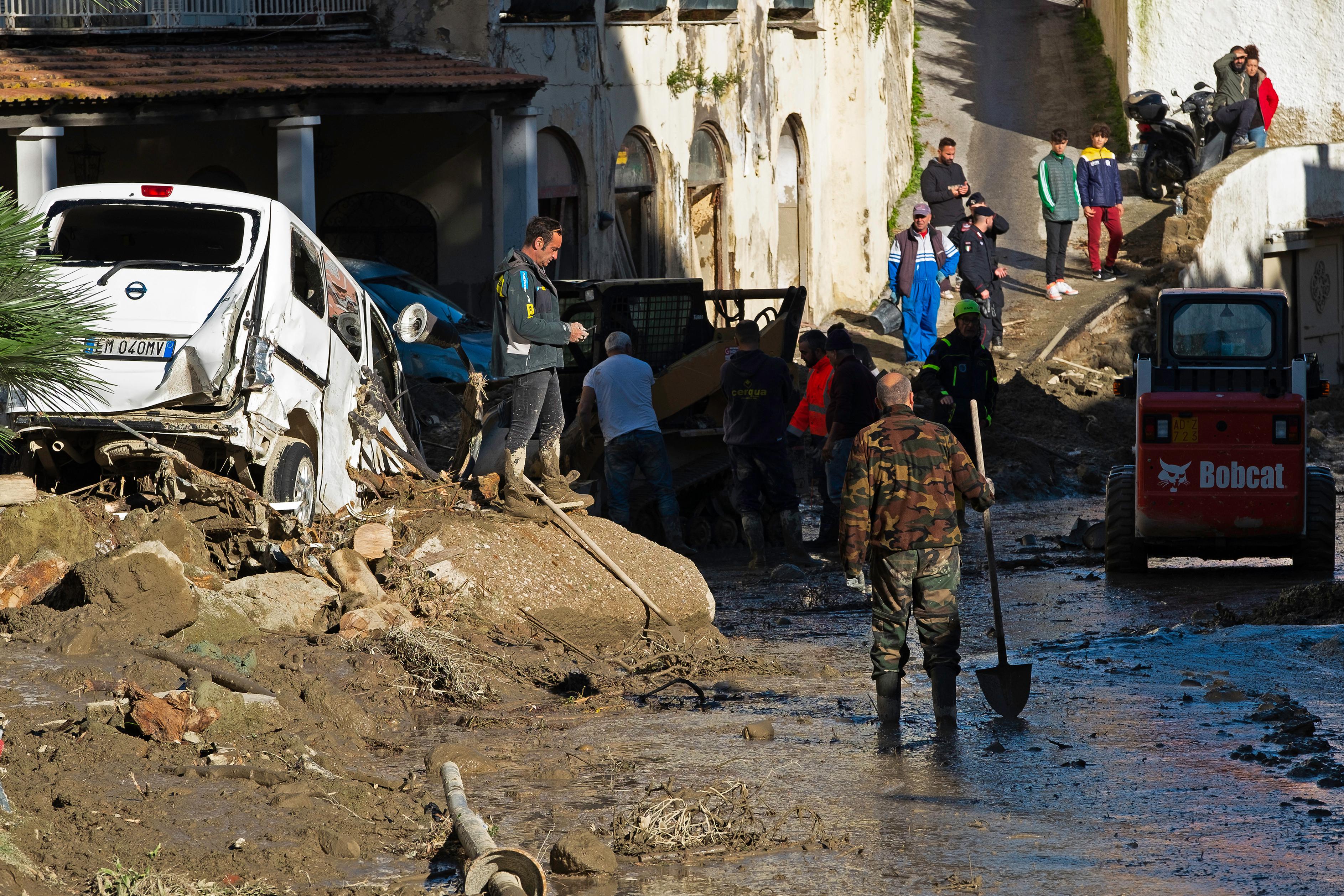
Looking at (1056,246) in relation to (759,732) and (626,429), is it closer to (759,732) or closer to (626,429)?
(626,429)

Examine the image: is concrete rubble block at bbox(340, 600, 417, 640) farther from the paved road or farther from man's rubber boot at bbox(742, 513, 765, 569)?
the paved road

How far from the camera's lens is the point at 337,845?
5.80 meters

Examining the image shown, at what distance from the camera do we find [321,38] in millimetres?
21109

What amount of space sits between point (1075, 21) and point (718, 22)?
1357cm

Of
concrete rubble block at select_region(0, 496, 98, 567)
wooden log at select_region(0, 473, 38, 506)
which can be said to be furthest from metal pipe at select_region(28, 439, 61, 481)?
concrete rubble block at select_region(0, 496, 98, 567)

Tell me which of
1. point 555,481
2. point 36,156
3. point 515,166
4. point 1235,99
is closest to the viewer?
point 555,481

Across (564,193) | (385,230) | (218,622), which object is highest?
(564,193)

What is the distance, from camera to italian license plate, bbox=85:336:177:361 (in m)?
8.98

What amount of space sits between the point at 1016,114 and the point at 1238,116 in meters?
6.79

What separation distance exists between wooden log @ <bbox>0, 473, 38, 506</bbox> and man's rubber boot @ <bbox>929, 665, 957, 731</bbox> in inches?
194

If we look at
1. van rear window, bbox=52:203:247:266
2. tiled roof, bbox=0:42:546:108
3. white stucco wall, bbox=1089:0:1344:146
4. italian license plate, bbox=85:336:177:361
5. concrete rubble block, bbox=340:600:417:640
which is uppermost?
white stucco wall, bbox=1089:0:1344:146

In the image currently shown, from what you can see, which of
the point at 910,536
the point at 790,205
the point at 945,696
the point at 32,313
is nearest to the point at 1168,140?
the point at 790,205

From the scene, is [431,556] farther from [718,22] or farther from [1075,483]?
[718,22]

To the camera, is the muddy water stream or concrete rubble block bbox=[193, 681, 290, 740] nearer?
the muddy water stream
